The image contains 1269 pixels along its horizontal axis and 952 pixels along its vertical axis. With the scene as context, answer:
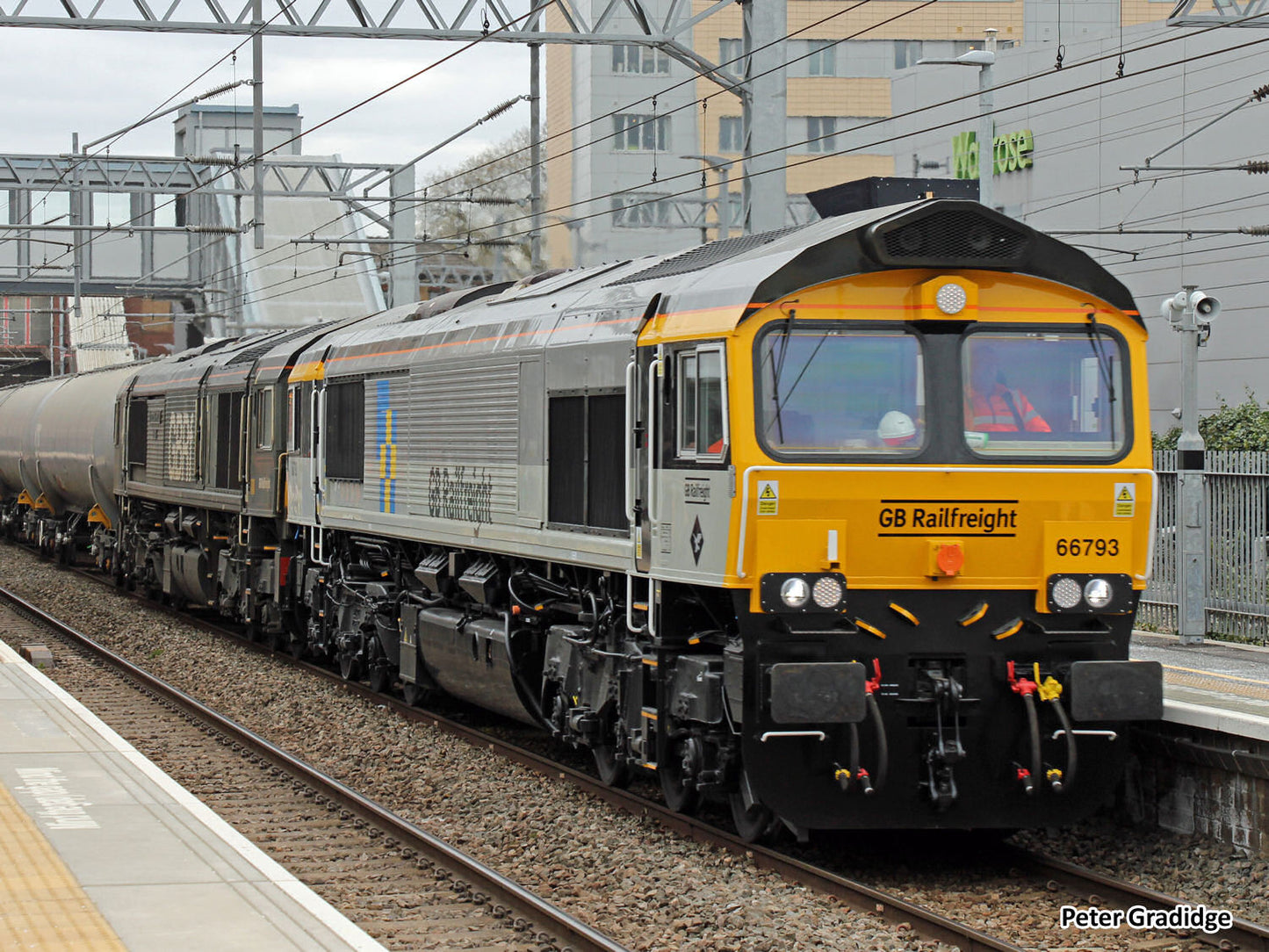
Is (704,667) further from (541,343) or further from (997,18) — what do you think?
(997,18)

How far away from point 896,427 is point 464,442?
16.4ft

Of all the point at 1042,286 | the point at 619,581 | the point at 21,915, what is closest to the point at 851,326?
the point at 1042,286

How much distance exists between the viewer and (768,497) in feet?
30.1

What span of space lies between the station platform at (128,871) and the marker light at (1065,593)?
14.1ft

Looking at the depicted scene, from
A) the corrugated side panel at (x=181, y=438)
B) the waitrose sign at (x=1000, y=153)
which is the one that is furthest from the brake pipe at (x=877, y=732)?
the waitrose sign at (x=1000, y=153)

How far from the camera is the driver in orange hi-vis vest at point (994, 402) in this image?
31.4 ft

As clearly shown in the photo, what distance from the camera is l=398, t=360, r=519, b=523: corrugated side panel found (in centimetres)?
1282

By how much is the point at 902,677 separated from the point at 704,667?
43.4 inches

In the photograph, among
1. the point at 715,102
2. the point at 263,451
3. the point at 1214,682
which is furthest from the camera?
the point at 715,102

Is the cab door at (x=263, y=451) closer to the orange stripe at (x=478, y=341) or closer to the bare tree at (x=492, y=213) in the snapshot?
the orange stripe at (x=478, y=341)

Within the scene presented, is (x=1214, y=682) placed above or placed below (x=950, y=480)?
below

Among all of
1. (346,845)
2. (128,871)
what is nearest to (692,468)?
(346,845)

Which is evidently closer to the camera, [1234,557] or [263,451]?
[1234,557]

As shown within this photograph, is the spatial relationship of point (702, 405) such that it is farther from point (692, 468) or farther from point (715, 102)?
point (715, 102)
